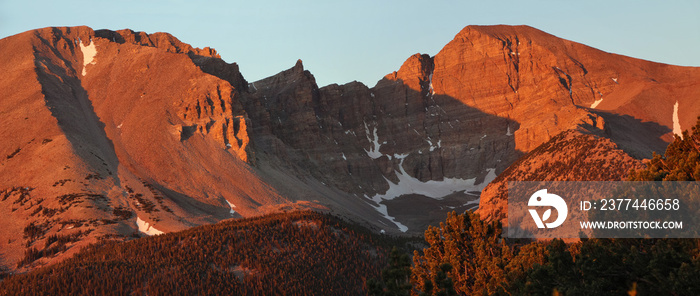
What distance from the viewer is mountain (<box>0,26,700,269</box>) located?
267 feet

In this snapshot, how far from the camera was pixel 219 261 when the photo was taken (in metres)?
51.9

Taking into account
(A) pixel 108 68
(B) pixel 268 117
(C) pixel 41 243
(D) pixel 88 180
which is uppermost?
(A) pixel 108 68

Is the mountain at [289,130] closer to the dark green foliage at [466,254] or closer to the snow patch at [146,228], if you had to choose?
the snow patch at [146,228]

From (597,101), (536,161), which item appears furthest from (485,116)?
(536,161)

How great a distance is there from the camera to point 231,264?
52.2m

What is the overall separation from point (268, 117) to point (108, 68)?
37279mm

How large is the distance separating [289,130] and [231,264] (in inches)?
4210

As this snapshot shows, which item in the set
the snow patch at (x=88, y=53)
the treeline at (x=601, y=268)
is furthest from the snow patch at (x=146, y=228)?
the snow patch at (x=88, y=53)

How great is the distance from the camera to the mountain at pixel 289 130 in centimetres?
8125

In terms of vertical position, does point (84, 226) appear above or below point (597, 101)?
below

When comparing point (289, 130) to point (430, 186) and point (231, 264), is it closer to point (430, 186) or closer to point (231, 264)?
point (430, 186)

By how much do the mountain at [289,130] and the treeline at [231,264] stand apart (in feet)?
47.7

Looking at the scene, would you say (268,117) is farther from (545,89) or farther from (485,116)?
(545,89)

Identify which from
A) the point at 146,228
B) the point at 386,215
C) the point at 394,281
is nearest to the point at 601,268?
the point at 394,281
